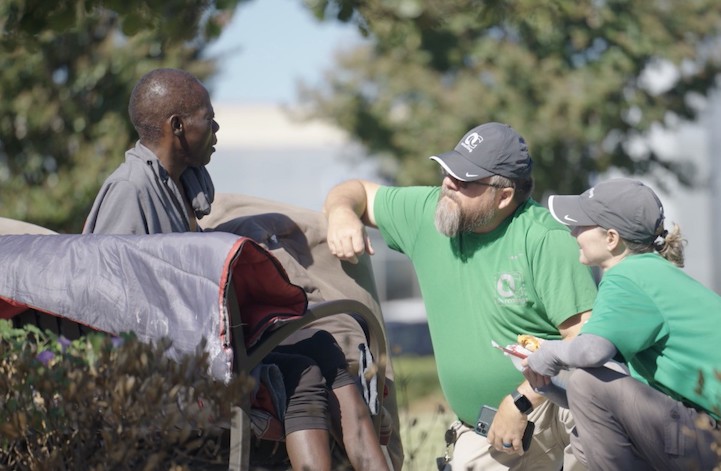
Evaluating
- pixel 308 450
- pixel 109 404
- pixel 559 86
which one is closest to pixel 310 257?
pixel 308 450

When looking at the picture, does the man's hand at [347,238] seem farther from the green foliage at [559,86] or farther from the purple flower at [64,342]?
the green foliage at [559,86]

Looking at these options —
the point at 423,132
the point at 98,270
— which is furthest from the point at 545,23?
the point at 423,132

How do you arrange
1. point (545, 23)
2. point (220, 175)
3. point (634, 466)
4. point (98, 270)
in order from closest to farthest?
point (98, 270)
point (634, 466)
point (545, 23)
point (220, 175)

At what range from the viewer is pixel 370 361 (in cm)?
419

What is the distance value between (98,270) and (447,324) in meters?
1.72

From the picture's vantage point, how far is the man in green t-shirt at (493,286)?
4.53m

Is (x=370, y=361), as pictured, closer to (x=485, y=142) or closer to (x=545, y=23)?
(x=485, y=142)

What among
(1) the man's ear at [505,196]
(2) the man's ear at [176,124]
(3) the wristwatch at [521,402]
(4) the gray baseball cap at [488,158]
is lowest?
(3) the wristwatch at [521,402]

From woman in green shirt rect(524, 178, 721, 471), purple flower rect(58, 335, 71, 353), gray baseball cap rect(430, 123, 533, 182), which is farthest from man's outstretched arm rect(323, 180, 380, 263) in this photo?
purple flower rect(58, 335, 71, 353)

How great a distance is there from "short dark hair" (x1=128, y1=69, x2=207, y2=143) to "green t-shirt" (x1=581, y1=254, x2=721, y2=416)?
1.75 meters

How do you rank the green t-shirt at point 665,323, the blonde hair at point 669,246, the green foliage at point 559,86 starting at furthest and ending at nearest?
the green foliage at point 559,86 → the blonde hair at point 669,246 → the green t-shirt at point 665,323

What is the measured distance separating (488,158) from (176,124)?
1270 millimetres

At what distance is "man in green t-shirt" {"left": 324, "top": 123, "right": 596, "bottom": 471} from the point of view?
4.53 m

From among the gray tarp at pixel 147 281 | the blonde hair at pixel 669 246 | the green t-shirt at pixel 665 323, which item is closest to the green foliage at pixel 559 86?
the blonde hair at pixel 669 246
